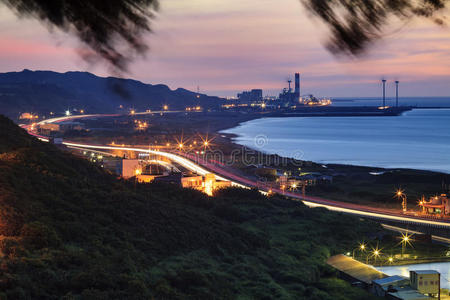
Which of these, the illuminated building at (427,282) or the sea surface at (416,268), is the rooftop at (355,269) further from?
the illuminated building at (427,282)

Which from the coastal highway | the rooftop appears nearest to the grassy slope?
the rooftop

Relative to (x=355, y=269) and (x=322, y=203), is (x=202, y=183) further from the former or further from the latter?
(x=355, y=269)

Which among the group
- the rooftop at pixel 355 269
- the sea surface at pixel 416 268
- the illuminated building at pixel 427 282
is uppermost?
the illuminated building at pixel 427 282

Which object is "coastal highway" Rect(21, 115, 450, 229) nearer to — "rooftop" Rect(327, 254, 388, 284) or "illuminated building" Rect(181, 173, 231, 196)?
"illuminated building" Rect(181, 173, 231, 196)

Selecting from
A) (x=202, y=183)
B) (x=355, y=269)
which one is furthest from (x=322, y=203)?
(x=355, y=269)

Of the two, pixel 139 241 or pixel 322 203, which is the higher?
pixel 139 241

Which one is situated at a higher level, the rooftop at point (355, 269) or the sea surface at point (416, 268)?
the rooftop at point (355, 269)

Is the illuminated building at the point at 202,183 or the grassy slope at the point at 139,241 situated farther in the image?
the illuminated building at the point at 202,183

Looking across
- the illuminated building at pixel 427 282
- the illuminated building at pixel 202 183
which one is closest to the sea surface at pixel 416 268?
the illuminated building at pixel 427 282

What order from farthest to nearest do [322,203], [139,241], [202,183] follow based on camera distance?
1. [202,183]
2. [322,203]
3. [139,241]
